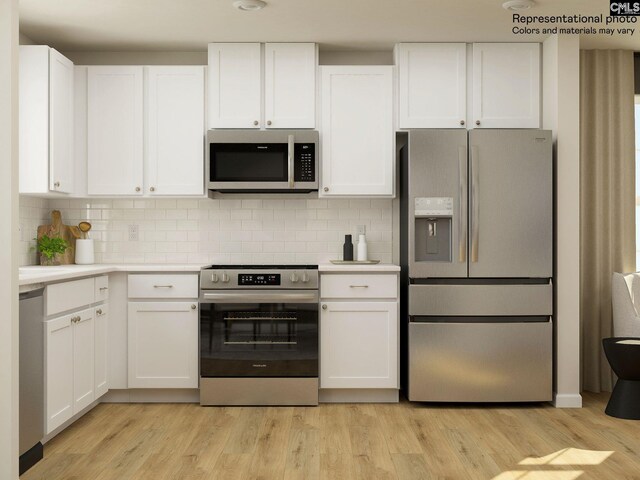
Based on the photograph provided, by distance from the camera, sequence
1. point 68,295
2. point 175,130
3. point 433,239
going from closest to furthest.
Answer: point 68,295 → point 433,239 → point 175,130

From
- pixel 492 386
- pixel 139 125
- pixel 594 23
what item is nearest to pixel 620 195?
pixel 594 23

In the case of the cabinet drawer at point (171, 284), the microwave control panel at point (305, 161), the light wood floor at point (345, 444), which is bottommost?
the light wood floor at point (345, 444)

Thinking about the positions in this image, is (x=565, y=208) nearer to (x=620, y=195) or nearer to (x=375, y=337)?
(x=620, y=195)

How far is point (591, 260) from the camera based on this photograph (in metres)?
4.43

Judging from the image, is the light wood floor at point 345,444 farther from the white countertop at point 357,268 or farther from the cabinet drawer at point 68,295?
the white countertop at point 357,268

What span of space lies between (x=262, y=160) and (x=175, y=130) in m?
0.66

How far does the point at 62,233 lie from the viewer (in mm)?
4477

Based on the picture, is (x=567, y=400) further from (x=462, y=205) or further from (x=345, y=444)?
(x=345, y=444)

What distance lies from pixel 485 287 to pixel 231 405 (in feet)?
5.96

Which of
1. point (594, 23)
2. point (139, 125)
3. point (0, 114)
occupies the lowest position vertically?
point (0, 114)

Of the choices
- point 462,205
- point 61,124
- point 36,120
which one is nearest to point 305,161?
point 462,205

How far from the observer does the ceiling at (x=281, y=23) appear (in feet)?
11.9

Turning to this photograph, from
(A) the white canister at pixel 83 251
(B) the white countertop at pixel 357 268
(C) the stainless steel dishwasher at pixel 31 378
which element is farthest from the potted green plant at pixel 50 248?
(B) the white countertop at pixel 357 268

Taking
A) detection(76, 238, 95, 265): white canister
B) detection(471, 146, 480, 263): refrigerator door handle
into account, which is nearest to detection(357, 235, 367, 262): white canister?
detection(471, 146, 480, 263): refrigerator door handle
